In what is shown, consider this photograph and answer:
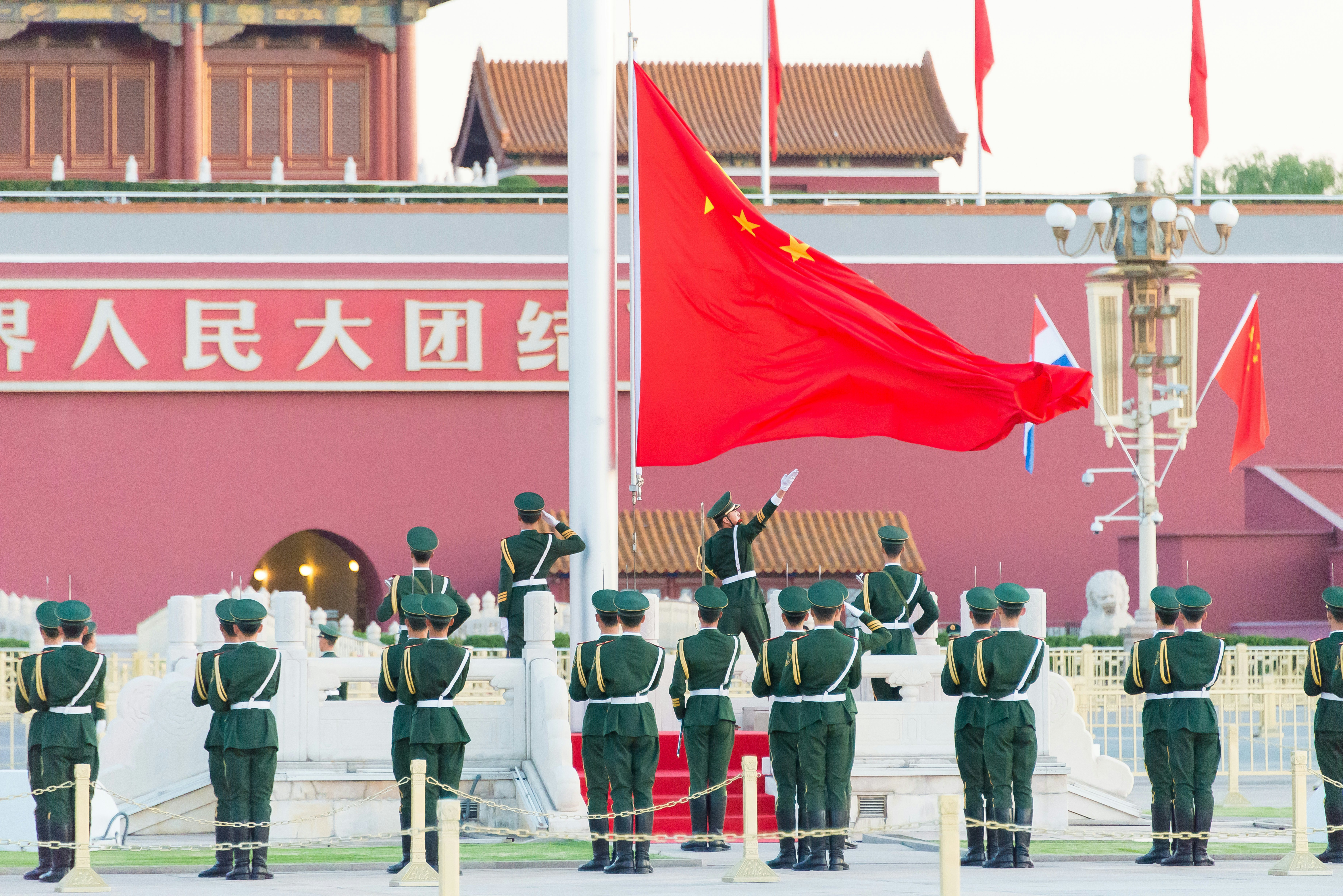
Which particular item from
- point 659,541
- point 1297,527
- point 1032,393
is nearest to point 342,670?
point 1032,393

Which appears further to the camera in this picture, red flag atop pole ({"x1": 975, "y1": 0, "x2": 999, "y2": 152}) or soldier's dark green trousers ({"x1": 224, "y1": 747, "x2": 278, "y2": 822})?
red flag atop pole ({"x1": 975, "y1": 0, "x2": 999, "y2": 152})

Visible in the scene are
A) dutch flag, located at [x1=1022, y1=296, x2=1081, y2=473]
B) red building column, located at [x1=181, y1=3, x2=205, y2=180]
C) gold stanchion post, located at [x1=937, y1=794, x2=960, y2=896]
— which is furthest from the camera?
red building column, located at [x1=181, y1=3, x2=205, y2=180]

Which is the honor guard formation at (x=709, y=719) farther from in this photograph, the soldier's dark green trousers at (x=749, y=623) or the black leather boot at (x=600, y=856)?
the soldier's dark green trousers at (x=749, y=623)

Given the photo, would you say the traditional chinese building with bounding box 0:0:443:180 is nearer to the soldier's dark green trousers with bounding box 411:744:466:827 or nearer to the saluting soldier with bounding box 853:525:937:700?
the saluting soldier with bounding box 853:525:937:700

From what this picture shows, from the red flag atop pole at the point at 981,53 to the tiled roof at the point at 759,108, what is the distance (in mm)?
6563

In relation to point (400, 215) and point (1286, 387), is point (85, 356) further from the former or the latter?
point (1286, 387)

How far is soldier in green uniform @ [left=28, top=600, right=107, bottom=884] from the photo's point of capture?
28.2 ft

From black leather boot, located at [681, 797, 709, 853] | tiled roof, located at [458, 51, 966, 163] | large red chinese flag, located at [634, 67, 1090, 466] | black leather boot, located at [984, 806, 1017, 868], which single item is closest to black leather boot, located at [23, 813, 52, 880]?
black leather boot, located at [681, 797, 709, 853]

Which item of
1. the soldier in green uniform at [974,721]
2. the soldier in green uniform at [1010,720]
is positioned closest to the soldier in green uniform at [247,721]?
the soldier in green uniform at [974,721]

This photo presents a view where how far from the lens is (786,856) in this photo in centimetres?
875

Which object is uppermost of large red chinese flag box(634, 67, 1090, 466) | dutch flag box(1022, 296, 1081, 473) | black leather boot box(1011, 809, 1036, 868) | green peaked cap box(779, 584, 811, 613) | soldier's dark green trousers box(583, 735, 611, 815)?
dutch flag box(1022, 296, 1081, 473)

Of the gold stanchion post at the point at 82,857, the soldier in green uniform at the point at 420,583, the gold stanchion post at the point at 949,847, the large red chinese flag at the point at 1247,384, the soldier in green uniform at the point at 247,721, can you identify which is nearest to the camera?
the gold stanchion post at the point at 949,847

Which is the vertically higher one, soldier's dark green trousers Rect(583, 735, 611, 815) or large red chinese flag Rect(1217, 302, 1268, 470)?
large red chinese flag Rect(1217, 302, 1268, 470)

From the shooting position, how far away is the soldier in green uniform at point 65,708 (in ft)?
28.2
